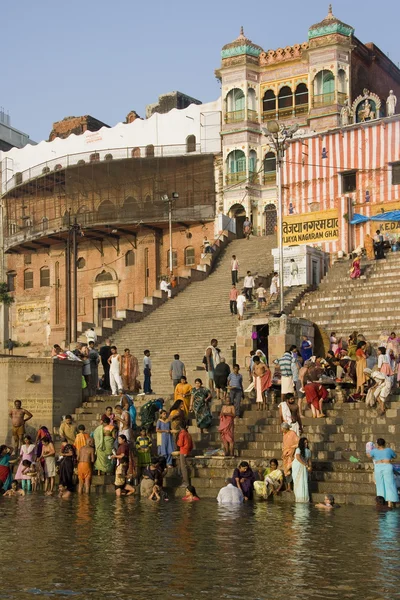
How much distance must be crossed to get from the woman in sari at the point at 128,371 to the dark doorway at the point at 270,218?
24813 millimetres

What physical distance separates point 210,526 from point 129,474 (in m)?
4.37

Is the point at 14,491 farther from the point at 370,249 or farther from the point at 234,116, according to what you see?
the point at 234,116

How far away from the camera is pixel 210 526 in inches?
482

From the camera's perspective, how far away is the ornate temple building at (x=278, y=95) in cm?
4509

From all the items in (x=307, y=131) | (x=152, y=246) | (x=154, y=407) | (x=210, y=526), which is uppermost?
(x=307, y=131)

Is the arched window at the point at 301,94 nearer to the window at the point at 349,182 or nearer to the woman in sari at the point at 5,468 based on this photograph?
the window at the point at 349,182

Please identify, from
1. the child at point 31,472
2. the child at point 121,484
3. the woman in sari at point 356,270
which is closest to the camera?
the child at point 121,484

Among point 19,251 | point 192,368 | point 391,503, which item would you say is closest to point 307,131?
point 19,251

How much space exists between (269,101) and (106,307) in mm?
13224

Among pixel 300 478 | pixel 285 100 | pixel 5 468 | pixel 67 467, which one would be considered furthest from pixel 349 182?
pixel 300 478

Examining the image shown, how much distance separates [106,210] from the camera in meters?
49.9

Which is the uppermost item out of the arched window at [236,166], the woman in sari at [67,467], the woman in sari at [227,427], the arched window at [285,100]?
the arched window at [285,100]

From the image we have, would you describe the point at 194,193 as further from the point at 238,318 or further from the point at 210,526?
the point at 210,526

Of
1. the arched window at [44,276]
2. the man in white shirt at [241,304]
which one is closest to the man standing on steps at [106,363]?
the man in white shirt at [241,304]
